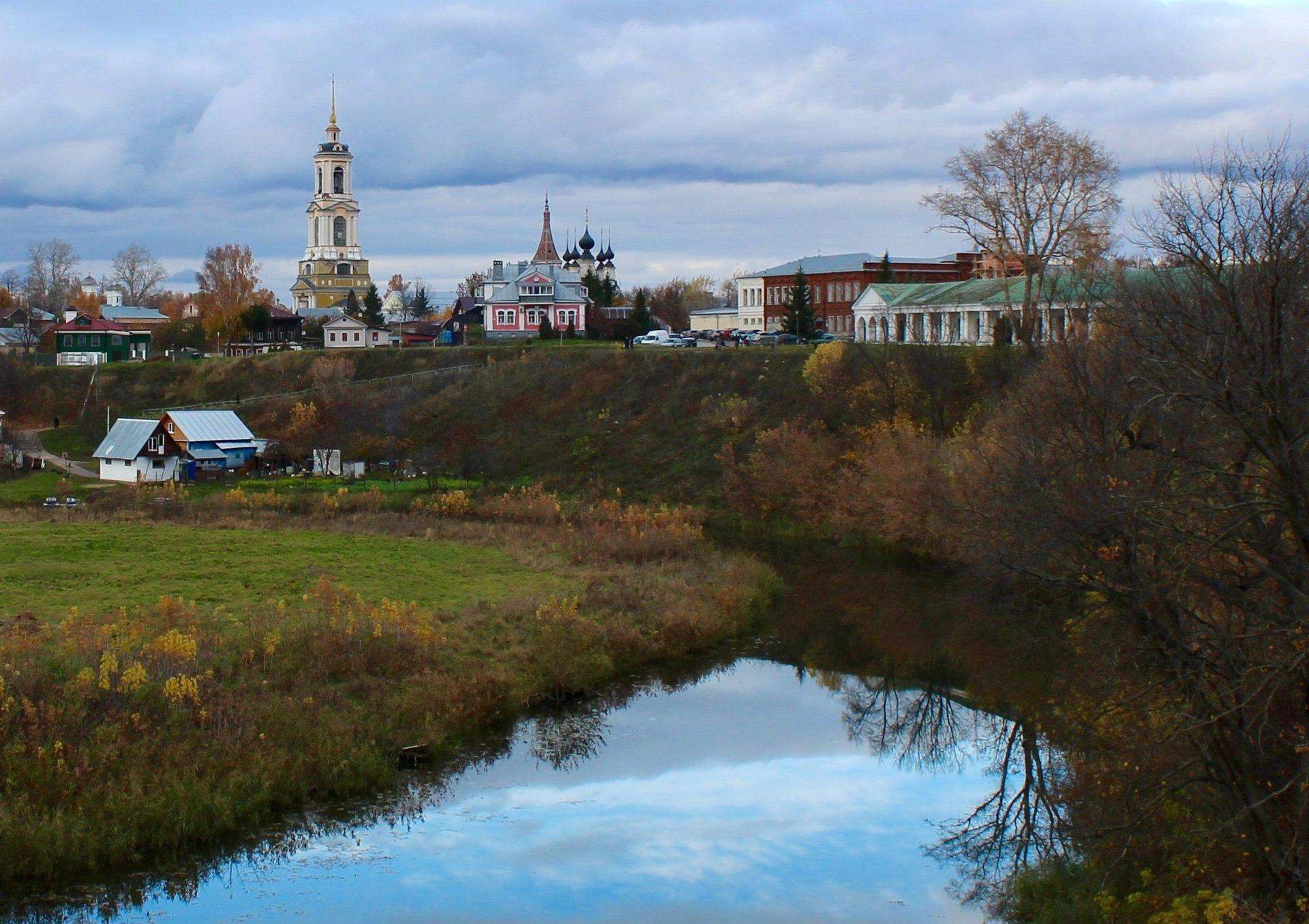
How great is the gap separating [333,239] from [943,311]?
6249 cm

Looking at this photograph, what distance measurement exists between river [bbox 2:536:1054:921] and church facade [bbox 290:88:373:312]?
85.5 m

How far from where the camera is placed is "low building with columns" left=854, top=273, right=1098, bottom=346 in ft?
155

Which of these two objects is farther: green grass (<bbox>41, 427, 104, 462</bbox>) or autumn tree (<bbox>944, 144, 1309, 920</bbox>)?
green grass (<bbox>41, 427, 104, 462</bbox>)

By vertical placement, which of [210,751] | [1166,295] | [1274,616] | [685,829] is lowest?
[685,829]

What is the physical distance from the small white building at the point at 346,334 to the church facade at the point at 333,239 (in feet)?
103

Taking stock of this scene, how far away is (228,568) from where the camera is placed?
86.8ft

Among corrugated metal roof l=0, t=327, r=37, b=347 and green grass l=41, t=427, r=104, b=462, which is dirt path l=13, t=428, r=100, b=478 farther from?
corrugated metal roof l=0, t=327, r=37, b=347

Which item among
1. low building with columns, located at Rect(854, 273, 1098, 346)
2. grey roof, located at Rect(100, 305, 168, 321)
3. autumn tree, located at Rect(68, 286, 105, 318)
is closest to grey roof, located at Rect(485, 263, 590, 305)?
low building with columns, located at Rect(854, 273, 1098, 346)

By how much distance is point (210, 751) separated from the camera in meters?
15.8

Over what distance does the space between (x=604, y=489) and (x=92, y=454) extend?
74.6 feet

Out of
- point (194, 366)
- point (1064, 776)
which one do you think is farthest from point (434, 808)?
point (194, 366)

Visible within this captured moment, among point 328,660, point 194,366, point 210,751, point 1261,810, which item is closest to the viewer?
point 1261,810

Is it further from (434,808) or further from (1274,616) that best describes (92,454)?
(1274,616)

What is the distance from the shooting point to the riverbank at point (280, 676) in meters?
14.7
